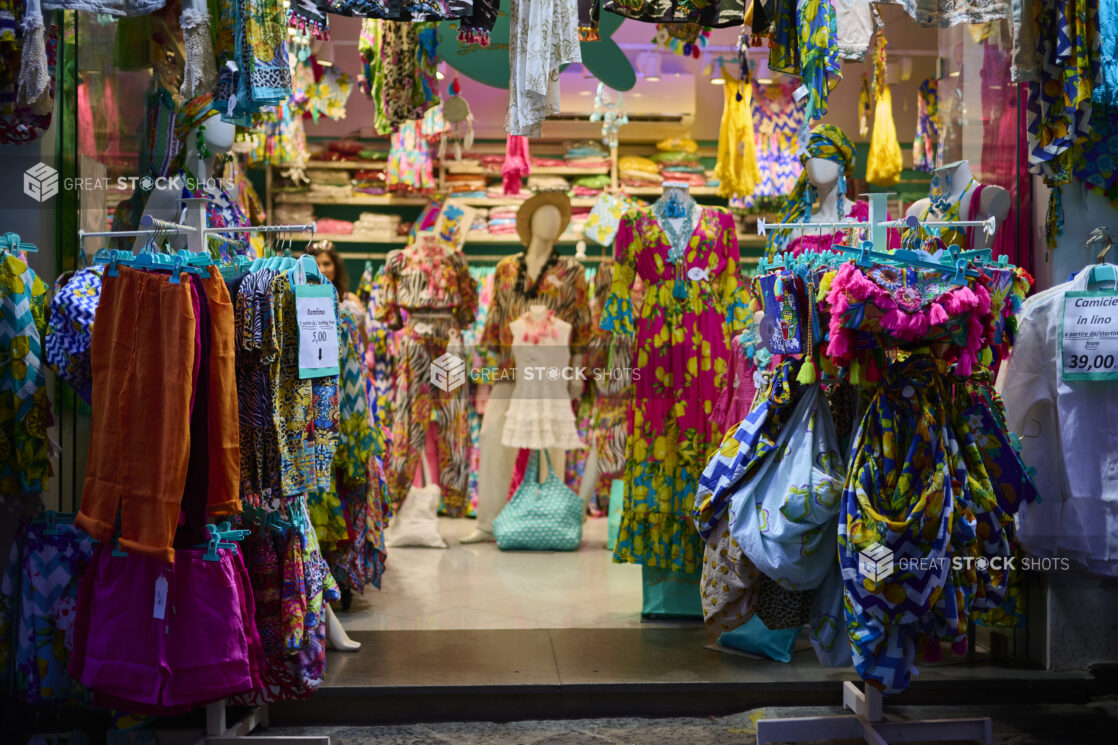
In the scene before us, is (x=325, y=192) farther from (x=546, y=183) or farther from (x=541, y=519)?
(x=541, y=519)

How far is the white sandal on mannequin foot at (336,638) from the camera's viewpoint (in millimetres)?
4332

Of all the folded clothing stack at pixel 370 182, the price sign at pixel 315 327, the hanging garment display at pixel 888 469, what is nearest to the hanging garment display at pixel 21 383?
the price sign at pixel 315 327

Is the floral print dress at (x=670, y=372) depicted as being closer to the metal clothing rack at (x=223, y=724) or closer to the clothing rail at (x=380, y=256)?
the metal clothing rack at (x=223, y=724)

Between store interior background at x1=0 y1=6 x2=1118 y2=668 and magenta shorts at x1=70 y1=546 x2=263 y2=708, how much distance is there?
72 centimetres

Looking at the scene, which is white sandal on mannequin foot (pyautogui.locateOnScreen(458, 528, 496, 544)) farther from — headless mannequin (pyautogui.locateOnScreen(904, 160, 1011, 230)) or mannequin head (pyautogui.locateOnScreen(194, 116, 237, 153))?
headless mannequin (pyautogui.locateOnScreen(904, 160, 1011, 230))

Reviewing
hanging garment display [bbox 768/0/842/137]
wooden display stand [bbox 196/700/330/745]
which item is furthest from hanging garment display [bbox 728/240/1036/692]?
wooden display stand [bbox 196/700/330/745]

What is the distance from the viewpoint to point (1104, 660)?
4.08 m

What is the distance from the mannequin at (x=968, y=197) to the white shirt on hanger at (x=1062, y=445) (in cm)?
41

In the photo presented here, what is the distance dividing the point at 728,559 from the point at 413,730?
123cm

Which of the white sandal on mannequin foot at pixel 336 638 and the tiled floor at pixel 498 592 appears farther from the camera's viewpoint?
the tiled floor at pixel 498 592

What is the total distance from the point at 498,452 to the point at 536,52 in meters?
3.22

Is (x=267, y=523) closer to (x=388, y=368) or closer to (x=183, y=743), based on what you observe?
(x=183, y=743)

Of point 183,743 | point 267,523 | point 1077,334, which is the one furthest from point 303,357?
point 1077,334

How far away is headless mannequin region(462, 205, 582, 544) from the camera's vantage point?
6.59 m
